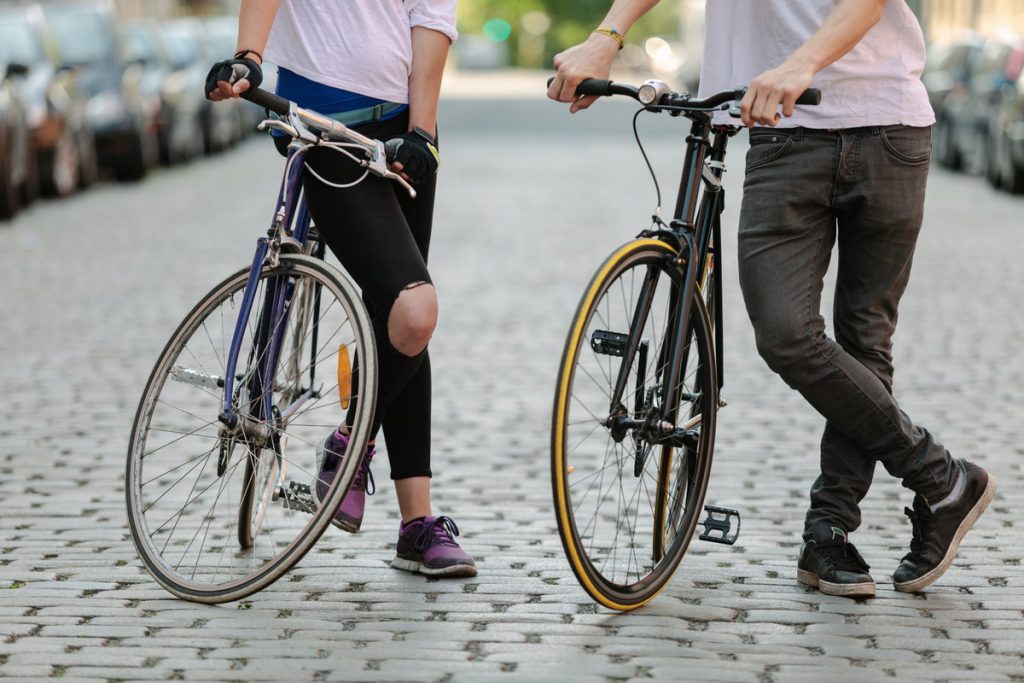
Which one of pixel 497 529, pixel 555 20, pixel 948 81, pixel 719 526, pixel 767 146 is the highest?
pixel 555 20

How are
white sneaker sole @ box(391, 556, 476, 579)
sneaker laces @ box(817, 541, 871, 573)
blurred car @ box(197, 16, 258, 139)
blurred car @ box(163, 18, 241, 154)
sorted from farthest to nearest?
1. blurred car @ box(197, 16, 258, 139)
2. blurred car @ box(163, 18, 241, 154)
3. white sneaker sole @ box(391, 556, 476, 579)
4. sneaker laces @ box(817, 541, 871, 573)

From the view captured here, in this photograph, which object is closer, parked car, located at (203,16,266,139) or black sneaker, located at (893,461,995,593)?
black sneaker, located at (893,461,995,593)

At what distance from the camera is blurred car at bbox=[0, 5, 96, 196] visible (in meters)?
17.5

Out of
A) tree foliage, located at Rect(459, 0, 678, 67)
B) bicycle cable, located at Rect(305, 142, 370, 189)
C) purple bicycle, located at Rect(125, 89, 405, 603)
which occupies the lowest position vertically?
purple bicycle, located at Rect(125, 89, 405, 603)

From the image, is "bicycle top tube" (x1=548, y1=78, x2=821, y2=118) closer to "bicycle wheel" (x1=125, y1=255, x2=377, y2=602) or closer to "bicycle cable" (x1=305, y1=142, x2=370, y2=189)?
"bicycle cable" (x1=305, y1=142, x2=370, y2=189)

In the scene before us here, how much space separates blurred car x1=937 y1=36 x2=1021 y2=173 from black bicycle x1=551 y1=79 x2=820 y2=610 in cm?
1536

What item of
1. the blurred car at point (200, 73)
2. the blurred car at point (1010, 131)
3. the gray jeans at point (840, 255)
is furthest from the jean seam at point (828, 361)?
the blurred car at point (200, 73)

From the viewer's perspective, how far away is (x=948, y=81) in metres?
24.6

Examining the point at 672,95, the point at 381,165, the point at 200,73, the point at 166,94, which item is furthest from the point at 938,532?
the point at 200,73

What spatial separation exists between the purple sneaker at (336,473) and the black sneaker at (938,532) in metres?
1.36

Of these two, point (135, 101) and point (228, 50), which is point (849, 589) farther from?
point (228, 50)

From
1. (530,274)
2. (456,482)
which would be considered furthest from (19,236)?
(456,482)

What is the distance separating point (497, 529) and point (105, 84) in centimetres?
1628

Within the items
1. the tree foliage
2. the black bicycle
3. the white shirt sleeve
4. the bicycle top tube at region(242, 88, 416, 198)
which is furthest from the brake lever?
the tree foliage
